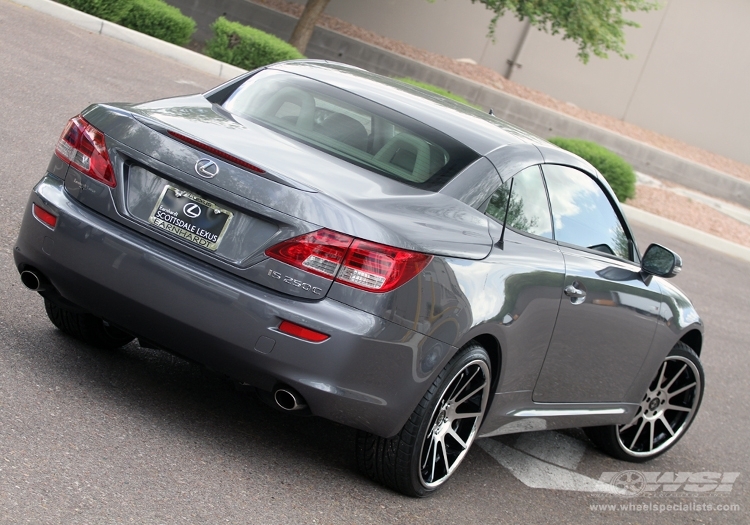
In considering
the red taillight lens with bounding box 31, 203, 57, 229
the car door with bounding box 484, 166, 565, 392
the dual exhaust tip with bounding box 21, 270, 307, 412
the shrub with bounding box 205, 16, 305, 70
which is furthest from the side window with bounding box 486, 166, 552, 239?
the shrub with bounding box 205, 16, 305, 70

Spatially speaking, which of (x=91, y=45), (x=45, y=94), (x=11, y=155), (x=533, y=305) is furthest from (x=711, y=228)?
(x=533, y=305)

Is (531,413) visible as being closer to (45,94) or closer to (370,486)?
(370,486)

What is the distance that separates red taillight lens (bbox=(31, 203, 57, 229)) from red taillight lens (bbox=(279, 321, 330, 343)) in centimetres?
114

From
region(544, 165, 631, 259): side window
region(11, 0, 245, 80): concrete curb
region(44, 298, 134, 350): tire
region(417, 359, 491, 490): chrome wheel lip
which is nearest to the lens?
region(417, 359, 491, 490): chrome wheel lip

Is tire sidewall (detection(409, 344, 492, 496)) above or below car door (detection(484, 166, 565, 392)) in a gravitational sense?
below

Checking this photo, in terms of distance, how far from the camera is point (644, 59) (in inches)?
1135

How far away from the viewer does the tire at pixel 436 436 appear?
4242mm

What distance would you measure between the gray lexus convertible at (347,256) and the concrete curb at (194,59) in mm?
11687

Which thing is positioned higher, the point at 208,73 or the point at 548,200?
the point at 548,200

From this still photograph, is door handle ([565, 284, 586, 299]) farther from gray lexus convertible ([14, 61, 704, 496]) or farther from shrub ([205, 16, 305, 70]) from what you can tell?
shrub ([205, 16, 305, 70])

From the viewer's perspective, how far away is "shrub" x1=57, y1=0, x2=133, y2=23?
668 inches

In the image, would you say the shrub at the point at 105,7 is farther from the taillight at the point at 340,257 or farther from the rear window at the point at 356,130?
the taillight at the point at 340,257

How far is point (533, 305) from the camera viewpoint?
467 cm

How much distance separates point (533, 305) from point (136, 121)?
189 centimetres
